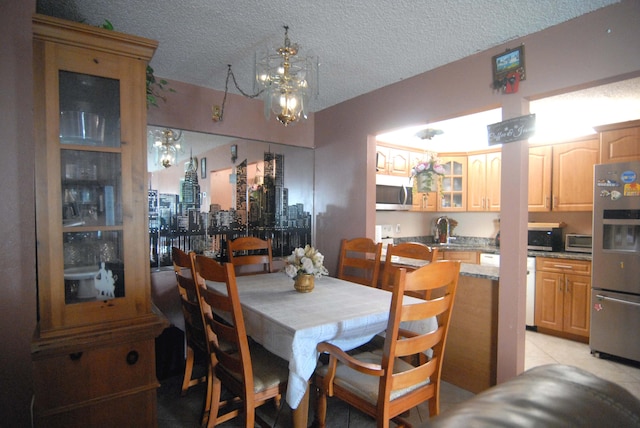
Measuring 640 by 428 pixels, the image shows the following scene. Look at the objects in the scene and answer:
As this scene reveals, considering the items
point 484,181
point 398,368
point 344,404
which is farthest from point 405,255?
point 484,181

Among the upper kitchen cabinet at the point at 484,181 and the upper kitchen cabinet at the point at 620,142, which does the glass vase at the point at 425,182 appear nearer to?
Result: the upper kitchen cabinet at the point at 620,142

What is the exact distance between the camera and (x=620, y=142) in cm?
311

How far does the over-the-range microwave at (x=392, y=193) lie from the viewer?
4020mm

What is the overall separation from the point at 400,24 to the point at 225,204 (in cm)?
204

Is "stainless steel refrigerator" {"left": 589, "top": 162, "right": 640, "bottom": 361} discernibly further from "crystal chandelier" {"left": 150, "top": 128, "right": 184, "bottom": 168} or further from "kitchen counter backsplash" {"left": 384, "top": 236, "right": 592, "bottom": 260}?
"crystal chandelier" {"left": 150, "top": 128, "right": 184, "bottom": 168}

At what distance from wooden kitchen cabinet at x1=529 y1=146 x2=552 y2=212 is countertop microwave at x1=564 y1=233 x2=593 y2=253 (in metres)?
0.39

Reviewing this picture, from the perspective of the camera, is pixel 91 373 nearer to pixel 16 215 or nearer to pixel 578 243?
pixel 16 215

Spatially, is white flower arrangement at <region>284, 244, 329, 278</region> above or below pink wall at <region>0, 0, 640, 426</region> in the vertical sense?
below

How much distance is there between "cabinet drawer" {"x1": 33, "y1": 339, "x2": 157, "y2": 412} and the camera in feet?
4.24

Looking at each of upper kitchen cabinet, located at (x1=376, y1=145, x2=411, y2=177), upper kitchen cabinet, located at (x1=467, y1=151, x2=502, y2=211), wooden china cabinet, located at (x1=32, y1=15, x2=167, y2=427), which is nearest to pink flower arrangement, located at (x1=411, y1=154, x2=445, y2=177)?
upper kitchen cabinet, located at (x1=376, y1=145, x2=411, y2=177)

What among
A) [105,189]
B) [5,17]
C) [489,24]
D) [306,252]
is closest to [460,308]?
[306,252]

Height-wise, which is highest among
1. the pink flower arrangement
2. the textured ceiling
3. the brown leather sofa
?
the textured ceiling

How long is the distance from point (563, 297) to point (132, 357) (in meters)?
3.95

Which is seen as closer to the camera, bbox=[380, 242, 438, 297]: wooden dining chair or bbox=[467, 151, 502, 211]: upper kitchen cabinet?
bbox=[380, 242, 438, 297]: wooden dining chair
